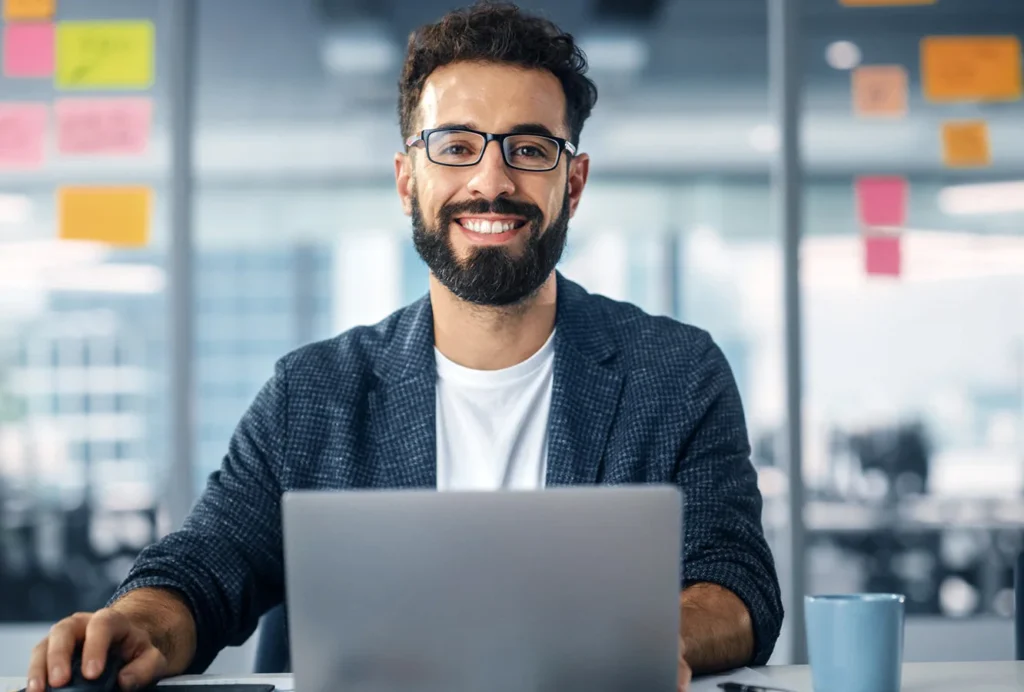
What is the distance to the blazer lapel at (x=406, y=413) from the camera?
1.68m

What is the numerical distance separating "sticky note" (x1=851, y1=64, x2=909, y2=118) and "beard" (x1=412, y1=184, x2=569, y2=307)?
178cm

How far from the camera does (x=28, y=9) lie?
3.04 metres

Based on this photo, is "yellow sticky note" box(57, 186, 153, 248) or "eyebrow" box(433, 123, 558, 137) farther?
"yellow sticky note" box(57, 186, 153, 248)

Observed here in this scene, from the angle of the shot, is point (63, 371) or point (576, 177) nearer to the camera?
point (576, 177)

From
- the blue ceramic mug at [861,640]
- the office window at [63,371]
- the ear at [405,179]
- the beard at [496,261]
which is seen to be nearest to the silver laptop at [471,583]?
the blue ceramic mug at [861,640]

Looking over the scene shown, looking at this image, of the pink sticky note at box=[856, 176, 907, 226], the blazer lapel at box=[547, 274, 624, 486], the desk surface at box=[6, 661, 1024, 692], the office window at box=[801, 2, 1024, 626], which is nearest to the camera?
the desk surface at box=[6, 661, 1024, 692]

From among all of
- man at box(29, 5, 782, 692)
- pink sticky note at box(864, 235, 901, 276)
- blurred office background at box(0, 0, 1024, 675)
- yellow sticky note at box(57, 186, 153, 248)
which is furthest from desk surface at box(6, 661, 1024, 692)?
pink sticky note at box(864, 235, 901, 276)

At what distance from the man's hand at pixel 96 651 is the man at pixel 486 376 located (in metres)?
0.27

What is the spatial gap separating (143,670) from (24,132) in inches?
85.8

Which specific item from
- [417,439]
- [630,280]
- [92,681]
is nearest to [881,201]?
[630,280]

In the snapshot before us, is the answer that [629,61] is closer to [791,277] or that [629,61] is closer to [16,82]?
[791,277]

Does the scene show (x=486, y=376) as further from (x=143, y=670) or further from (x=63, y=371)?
(x=63, y=371)

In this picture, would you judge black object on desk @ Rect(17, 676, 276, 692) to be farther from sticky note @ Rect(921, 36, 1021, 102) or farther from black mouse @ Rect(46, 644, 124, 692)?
sticky note @ Rect(921, 36, 1021, 102)

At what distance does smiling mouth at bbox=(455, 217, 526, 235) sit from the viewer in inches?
68.3
